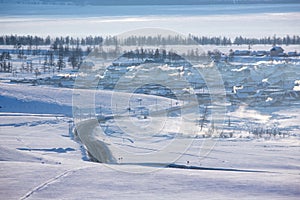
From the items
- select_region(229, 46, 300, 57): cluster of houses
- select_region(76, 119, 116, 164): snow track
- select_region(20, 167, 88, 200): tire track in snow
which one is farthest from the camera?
select_region(229, 46, 300, 57): cluster of houses

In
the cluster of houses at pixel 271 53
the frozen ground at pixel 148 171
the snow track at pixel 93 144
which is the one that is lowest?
the snow track at pixel 93 144

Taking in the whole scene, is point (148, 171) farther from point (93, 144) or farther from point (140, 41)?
point (140, 41)

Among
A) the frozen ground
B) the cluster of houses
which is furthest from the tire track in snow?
the cluster of houses

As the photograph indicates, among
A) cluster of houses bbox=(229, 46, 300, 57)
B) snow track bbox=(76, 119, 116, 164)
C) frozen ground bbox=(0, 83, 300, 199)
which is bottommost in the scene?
snow track bbox=(76, 119, 116, 164)

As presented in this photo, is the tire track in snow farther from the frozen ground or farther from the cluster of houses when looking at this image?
the cluster of houses

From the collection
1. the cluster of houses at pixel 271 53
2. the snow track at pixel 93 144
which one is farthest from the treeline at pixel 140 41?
the snow track at pixel 93 144

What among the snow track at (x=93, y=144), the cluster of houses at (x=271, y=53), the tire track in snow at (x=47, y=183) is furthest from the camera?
the cluster of houses at (x=271, y=53)

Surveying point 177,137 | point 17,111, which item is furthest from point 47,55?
point 177,137

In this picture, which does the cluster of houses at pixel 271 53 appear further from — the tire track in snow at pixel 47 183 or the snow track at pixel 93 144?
the tire track in snow at pixel 47 183
